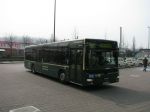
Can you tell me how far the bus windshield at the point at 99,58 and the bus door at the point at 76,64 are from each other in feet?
1.78

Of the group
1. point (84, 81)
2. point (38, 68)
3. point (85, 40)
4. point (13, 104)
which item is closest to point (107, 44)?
point (85, 40)

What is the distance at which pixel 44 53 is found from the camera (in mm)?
18766

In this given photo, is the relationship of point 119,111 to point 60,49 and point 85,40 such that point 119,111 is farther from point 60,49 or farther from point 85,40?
point 60,49

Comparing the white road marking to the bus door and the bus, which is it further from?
the bus door

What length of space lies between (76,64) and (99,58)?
4.65ft

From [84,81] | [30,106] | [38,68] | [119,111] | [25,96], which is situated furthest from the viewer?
[38,68]

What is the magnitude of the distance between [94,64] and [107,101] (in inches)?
118

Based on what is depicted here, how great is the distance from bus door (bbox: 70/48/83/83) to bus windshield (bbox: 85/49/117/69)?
0.54 meters

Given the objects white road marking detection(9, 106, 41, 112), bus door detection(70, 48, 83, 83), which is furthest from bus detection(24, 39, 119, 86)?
white road marking detection(9, 106, 41, 112)

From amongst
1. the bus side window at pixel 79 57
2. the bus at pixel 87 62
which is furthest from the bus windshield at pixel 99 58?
the bus side window at pixel 79 57

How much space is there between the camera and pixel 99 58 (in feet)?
40.9

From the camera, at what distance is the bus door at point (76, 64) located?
1245 centimetres

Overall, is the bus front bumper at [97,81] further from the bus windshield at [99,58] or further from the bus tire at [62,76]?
the bus tire at [62,76]

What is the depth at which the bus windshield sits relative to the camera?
473 inches
